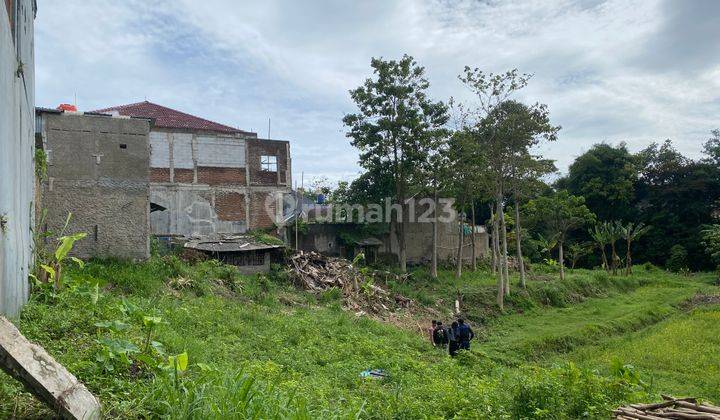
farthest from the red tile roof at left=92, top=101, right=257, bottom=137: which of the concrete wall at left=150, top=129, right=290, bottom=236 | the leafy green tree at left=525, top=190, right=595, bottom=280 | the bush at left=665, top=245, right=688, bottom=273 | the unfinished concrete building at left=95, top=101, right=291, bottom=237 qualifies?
the bush at left=665, top=245, right=688, bottom=273

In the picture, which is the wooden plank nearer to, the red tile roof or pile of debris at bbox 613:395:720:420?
pile of debris at bbox 613:395:720:420

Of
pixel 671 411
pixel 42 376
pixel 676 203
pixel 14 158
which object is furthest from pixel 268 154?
pixel 676 203

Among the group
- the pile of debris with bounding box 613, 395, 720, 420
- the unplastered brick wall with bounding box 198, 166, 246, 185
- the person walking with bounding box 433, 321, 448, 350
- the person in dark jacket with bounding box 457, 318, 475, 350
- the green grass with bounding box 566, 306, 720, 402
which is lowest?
the green grass with bounding box 566, 306, 720, 402

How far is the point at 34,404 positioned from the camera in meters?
3.90

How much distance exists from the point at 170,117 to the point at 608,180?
3278cm

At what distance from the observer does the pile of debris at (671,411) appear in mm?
5402

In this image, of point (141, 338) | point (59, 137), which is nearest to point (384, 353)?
point (141, 338)

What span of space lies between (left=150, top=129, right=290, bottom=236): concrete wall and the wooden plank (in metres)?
20.9

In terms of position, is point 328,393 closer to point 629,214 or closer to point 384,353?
point 384,353

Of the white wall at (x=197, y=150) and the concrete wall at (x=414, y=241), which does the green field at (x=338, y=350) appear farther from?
the white wall at (x=197, y=150)

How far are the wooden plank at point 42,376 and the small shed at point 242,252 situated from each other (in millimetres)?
14987

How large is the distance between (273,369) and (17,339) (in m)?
4.24

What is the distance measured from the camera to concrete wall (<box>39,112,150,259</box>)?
14.2 metres

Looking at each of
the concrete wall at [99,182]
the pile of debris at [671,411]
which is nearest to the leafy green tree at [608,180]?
the concrete wall at [99,182]
